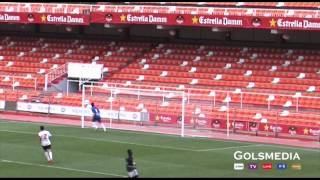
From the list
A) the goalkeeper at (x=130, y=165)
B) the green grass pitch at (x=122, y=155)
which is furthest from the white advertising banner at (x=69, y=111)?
the goalkeeper at (x=130, y=165)

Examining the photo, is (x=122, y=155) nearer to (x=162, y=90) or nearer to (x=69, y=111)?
(x=162, y=90)

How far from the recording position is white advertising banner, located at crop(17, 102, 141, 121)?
48094 millimetres

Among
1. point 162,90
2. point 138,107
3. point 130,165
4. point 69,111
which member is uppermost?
point 162,90

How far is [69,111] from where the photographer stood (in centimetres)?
5150

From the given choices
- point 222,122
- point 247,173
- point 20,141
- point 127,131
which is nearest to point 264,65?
point 222,122

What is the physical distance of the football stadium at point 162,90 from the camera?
Result: 3353cm

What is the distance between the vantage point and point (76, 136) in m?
41.6

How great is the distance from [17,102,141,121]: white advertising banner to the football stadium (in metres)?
0.07

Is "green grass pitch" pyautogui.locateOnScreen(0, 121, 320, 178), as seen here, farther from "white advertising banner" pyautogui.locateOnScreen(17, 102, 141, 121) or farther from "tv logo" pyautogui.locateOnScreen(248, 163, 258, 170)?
"white advertising banner" pyautogui.locateOnScreen(17, 102, 141, 121)

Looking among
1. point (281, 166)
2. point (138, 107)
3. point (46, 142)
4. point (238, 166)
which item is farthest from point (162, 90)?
point (281, 166)

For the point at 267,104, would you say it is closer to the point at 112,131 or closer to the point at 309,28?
the point at 309,28

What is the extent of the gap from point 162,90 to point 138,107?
2.17 metres

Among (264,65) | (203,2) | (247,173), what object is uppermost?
(203,2)

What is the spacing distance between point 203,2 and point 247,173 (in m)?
28.8
